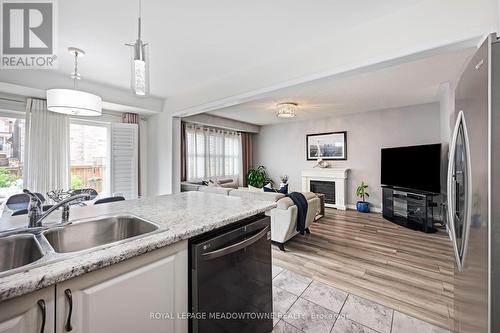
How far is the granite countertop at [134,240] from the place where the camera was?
630 millimetres

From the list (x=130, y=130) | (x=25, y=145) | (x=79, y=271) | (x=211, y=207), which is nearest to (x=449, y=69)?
(x=211, y=207)

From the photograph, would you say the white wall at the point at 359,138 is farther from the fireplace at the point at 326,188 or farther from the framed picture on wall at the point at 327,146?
the fireplace at the point at 326,188

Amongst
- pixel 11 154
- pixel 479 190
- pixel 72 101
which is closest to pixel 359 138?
pixel 479 190

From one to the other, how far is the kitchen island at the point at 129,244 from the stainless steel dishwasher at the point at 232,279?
0.19 ft

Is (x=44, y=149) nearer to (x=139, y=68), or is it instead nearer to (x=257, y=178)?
(x=139, y=68)

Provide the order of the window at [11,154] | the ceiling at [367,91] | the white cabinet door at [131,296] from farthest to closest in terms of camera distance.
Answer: the window at [11,154] → the ceiling at [367,91] → the white cabinet door at [131,296]

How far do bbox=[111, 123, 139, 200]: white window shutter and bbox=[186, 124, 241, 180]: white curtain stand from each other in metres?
1.42

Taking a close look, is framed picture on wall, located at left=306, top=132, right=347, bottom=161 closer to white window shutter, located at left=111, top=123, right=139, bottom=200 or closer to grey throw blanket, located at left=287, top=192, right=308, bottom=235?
grey throw blanket, located at left=287, top=192, right=308, bottom=235

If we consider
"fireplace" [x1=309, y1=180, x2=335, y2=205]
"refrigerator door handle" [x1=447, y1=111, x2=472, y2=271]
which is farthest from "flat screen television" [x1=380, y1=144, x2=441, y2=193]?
"refrigerator door handle" [x1=447, y1=111, x2=472, y2=271]

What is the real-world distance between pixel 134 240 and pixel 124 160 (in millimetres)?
3432

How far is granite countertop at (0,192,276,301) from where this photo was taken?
63 cm

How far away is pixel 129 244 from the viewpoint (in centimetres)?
87

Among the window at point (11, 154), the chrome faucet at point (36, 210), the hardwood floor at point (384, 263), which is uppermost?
the window at point (11, 154)

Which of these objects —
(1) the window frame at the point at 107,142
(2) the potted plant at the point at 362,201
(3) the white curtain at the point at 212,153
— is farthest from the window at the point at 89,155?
(2) the potted plant at the point at 362,201
